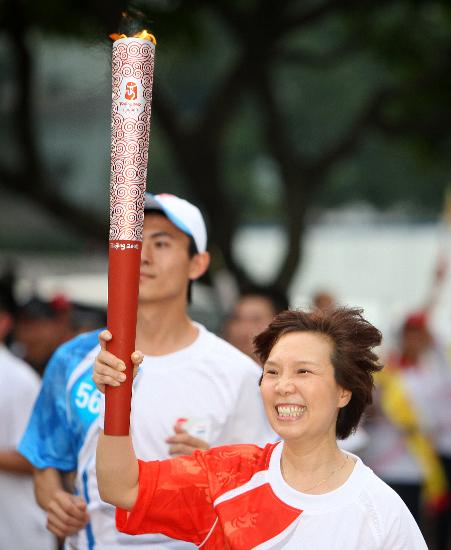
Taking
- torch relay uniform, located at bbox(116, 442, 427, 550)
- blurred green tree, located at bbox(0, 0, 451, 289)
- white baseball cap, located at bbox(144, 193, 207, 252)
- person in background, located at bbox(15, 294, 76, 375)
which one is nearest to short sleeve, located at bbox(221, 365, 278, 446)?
white baseball cap, located at bbox(144, 193, 207, 252)

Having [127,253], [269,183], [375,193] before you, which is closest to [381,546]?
[127,253]

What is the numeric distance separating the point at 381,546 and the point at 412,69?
28.4 ft

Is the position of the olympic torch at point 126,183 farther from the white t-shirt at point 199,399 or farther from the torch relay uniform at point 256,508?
the white t-shirt at point 199,399

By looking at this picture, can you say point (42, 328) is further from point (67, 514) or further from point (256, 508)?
point (256, 508)

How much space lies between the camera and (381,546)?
218 centimetres

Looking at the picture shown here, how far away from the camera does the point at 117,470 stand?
221cm

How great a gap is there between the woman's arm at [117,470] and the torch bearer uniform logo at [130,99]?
0.63m

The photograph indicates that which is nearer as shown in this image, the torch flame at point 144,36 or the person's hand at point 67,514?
the torch flame at point 144,36

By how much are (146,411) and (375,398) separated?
3.41 meters

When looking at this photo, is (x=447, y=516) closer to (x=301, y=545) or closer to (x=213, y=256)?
(x=213, y=256)

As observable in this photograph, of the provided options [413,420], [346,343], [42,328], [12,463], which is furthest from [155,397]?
[413,420]

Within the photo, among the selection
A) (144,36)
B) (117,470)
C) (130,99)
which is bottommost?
(117,470)

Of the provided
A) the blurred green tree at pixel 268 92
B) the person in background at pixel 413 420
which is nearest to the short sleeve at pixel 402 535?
the person in background at pixel 413 420

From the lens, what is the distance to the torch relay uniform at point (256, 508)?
2195 mm
